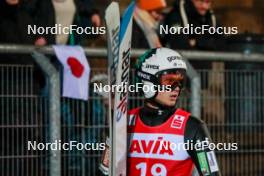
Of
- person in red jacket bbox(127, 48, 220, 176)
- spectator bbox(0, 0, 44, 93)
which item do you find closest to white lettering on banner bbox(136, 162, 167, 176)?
person in red jacket bbox(127, 48, 220, 176)

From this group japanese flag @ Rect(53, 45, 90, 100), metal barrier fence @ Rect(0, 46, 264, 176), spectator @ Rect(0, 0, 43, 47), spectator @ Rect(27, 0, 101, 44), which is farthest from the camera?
spectator @ Rect(27, 0, 101, 44)

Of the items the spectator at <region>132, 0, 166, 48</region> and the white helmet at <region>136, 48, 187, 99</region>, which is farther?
the spectator at <region>132, 0, 166, 48</region>

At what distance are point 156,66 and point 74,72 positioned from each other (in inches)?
101

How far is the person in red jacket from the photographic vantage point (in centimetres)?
762

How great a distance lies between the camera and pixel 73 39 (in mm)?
11047

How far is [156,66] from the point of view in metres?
7.84

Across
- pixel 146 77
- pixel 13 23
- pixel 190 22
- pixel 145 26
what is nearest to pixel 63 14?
pixel 13 23

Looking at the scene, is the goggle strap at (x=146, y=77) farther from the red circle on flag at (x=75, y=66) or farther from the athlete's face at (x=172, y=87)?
the red circle on flag at (x=75, y=66)

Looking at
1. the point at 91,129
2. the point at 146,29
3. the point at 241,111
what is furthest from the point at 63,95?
the point at 241,111

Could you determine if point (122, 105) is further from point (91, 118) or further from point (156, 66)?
point (91, 118)

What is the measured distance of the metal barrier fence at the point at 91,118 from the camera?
10.1m

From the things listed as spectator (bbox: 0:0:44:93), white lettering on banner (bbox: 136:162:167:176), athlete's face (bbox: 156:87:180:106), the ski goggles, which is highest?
spectator (bbox: 0:0:44:93)

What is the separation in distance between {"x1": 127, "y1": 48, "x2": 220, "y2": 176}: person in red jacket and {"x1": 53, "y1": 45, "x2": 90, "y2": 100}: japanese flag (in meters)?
2.38

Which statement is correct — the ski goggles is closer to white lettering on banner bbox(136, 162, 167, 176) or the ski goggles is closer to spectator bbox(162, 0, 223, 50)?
white lettering on banner bbox(136, 162, 167, 176)
